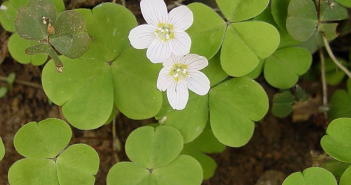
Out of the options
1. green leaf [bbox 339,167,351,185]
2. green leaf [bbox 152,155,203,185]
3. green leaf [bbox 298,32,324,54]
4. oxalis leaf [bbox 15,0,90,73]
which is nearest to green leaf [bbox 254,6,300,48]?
green leaf [bbox 298,32,324,54]

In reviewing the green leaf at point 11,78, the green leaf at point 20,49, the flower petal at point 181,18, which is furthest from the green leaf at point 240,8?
the green leaf at point 11,78

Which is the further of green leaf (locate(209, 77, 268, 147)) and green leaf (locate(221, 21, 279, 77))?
green leaf (locate(209, 77, 268, 147))

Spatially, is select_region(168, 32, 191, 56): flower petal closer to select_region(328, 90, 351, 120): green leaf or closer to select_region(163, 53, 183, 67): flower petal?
select_region(163, 53, 183, 67): flower petal

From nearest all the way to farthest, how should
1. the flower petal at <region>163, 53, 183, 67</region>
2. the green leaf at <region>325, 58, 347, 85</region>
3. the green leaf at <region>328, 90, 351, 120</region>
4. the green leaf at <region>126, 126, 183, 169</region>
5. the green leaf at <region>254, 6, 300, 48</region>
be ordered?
the flower petal at <region>163, 53, 183, 67</region> < the green leaf at <region>126, 126, 183, 169</region> < the green leaf at <region>254, 6, 300, 48</region> < the green leaf at <region>328, 90, 351, 120</region> < the green leaf at <region>325, 58, 347, 85</region>

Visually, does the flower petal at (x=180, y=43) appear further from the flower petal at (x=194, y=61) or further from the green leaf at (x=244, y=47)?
the green leaf at (x=244, y=47)

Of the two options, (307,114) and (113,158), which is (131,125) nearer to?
(113,158)
